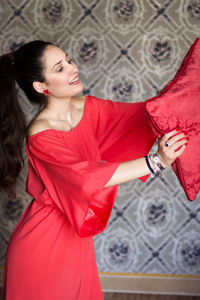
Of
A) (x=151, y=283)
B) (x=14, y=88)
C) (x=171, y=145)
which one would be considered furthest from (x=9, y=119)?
(x=151, y=283)

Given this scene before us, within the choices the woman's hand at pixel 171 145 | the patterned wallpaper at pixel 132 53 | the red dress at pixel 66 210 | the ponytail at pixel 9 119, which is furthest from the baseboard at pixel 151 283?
the woman's hand at pixel 171 145

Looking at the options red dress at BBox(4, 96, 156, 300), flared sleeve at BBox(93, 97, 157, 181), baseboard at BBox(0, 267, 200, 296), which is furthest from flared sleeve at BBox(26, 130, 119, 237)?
baseboard at BBox(0, 267, 200, 296)

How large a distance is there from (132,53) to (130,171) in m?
1.27

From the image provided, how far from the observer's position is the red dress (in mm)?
1293

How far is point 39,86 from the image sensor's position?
1475 mm

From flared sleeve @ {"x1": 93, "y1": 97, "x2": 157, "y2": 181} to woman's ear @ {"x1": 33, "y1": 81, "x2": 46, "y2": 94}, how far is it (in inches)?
10.2

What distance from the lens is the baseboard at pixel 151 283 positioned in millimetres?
2436

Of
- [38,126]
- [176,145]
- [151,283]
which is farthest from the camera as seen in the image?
[151,283]

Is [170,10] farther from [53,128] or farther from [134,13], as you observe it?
[53,128]

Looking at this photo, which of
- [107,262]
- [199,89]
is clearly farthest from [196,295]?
[199,89]

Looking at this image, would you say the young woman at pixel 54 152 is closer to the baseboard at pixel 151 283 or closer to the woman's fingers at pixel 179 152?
the woman's fingers at pixel 179 152

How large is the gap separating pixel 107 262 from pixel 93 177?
1.52 m

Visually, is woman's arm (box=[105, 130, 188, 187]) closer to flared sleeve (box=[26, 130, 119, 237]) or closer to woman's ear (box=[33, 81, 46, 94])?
flared sleeve (box=[26, 130, 119, 237])

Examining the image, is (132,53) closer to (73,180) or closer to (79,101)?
(79,101)
